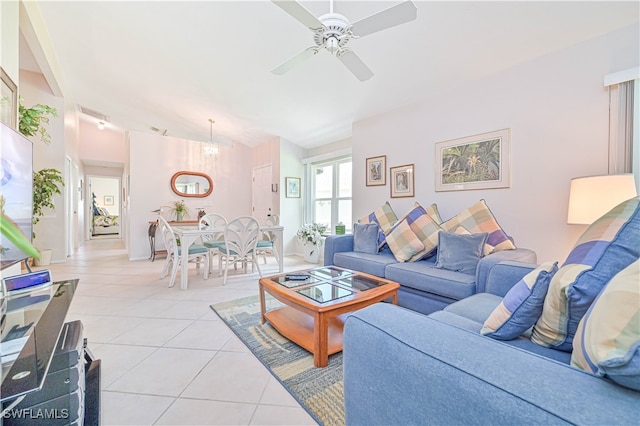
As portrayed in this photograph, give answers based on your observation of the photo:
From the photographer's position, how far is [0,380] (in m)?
0.75

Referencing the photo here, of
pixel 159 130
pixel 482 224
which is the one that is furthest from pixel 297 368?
pixel 159 130

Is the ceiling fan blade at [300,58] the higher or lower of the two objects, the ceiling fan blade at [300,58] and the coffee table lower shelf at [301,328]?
the higher

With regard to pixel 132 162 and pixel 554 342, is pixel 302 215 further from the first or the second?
pixel 554 342

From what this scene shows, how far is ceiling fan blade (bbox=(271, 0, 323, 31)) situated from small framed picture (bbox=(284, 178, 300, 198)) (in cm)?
380

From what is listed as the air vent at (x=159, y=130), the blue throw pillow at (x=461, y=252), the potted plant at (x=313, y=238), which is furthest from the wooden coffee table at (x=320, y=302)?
the air vent at (x=159, y=130)

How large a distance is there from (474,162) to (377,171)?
4.33 feet

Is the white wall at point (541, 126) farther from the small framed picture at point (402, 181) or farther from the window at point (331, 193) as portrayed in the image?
the window at point (331, 193)

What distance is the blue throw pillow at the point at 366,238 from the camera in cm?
327

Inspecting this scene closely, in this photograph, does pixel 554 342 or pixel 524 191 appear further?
pixel 524 191

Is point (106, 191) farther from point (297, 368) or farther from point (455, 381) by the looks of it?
point (455, 381)

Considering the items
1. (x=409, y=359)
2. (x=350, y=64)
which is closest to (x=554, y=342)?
(x=409, y=359)

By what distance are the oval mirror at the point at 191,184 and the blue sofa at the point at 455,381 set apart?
18.7 ft

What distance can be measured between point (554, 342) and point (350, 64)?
213 centimetres

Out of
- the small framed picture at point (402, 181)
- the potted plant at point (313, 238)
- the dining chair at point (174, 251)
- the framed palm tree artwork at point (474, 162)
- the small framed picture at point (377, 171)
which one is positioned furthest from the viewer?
the potted plant at point (313, 238)
